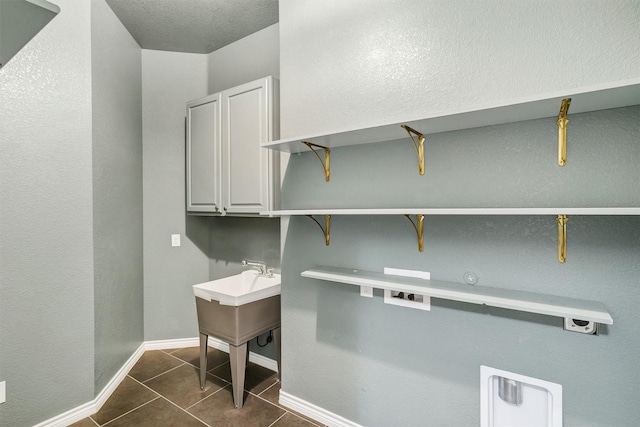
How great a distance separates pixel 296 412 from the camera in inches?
74.7

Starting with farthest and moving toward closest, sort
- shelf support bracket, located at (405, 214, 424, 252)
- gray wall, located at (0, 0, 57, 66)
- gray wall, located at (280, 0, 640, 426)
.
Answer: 1. shelf support bracket, located at (405, 214, 424, 252)
2. gray wall, located at (280, 0, 640, 426)
3. gray wall, located at (0, 0, 57, 66)

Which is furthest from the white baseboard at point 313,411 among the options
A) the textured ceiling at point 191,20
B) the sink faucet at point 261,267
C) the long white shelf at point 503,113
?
the textured ceiling at point 191,20

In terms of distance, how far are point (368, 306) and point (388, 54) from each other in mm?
1352

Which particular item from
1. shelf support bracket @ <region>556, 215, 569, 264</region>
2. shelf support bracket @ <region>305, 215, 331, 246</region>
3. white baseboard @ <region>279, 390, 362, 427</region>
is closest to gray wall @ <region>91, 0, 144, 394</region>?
white baseboard @ <region>279, 390, 362, 427</region>

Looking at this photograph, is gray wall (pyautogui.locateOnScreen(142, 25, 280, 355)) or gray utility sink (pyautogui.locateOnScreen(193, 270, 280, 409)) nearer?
gray utility sink (pyautogui.locateOnScreen(193, 270, 280, 409))

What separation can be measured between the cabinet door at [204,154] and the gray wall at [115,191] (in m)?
0.47

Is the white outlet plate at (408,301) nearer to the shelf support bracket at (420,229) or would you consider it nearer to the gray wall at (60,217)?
the shelf support bracket at (420,229)

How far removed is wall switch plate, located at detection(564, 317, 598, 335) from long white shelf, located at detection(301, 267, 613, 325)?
0.08m

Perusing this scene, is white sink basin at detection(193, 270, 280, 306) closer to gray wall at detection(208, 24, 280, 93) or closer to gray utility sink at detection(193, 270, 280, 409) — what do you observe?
gray utility sink at detection(193, 270, 280, 409)

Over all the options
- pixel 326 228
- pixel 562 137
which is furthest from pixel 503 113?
pixel 326 228

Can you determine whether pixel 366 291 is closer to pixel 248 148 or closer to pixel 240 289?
pixel 240 289

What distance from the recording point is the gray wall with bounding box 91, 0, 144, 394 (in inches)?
79.4

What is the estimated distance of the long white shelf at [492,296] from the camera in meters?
1.02

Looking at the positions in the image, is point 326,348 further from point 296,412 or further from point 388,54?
point 388,54
